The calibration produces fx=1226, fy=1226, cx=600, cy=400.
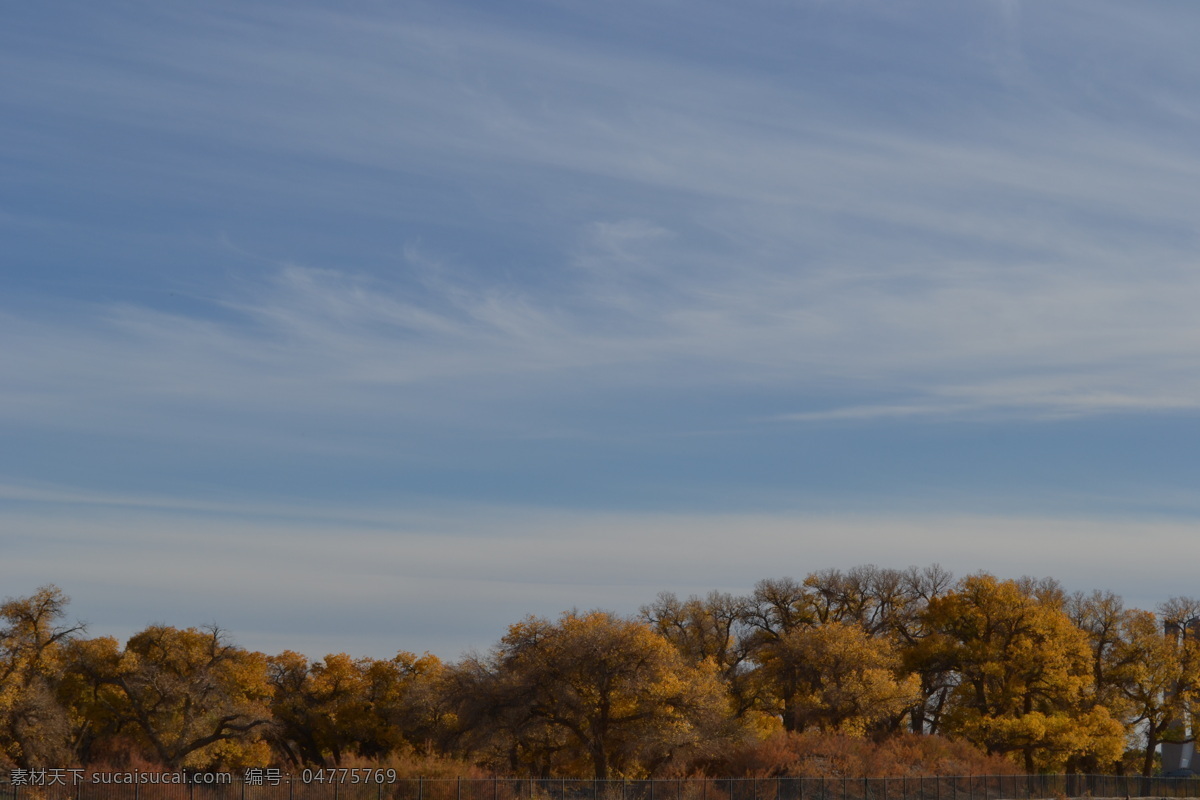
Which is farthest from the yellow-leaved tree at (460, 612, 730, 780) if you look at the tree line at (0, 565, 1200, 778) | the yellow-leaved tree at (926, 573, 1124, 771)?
the yellow-leaved tree at (926, 573, 1124, 771)

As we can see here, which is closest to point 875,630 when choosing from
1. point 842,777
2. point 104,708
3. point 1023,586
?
point 1023,586

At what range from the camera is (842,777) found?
2263 inches

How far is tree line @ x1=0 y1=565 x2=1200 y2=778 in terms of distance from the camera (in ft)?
193

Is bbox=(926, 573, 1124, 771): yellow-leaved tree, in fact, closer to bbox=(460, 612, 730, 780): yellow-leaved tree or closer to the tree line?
the tree line

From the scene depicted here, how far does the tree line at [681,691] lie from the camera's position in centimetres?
5875

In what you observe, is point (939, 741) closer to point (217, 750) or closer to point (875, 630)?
point (875, 630)

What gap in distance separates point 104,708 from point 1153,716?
70.8m

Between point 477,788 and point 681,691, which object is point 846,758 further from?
point 477,788

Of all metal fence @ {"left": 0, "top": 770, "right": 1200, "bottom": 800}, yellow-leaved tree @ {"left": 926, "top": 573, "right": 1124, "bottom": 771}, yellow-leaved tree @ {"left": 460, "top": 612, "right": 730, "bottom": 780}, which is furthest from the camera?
yellow-leaved tree @ {"left": 926, "top": 573, "right": 1124, "bottom": 771}

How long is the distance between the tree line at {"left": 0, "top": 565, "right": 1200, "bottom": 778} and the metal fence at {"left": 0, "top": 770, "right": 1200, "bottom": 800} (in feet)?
9.03

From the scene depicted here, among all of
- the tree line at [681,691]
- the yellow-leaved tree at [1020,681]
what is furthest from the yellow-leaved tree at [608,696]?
the yellow-leaved tree at [1020,681]

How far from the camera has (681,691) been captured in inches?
2290

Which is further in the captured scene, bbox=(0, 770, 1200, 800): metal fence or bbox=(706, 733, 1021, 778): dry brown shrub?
bbox=(706, 733, 1021, 778): dry brown shrub

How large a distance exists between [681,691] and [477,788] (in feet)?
46.4
